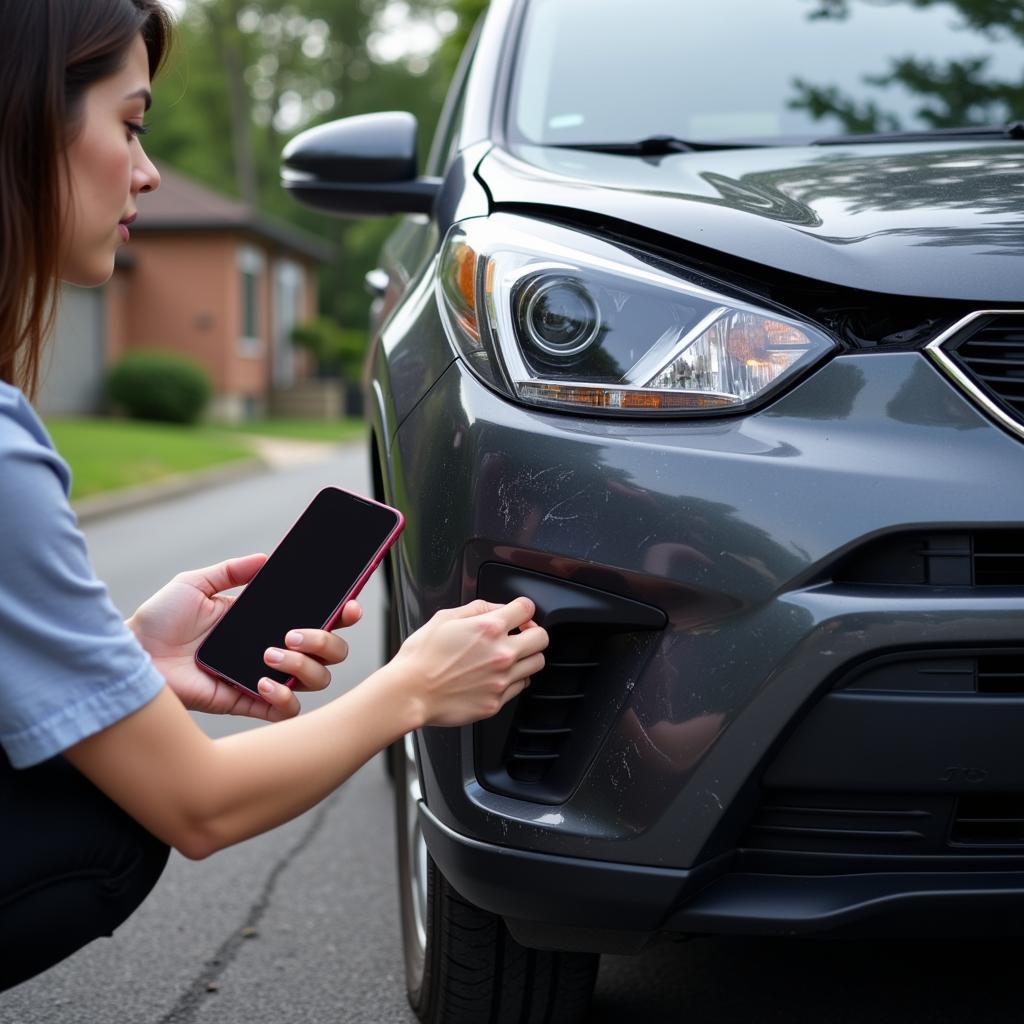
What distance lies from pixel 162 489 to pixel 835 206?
10910 mm

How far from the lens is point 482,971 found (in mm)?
2000

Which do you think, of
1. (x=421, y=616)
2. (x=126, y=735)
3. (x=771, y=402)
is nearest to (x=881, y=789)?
(x=771, y=402)

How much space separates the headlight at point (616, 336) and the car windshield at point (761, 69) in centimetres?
76

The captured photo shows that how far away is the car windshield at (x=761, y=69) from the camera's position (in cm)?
266

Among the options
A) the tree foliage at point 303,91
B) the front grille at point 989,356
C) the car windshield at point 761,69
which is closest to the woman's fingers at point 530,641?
the front grille at point 989,356

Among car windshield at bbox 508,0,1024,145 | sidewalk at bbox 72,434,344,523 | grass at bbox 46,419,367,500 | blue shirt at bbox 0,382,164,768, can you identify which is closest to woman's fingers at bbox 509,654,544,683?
blue shirt at bbox 0,382,164,768

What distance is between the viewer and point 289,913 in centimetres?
287

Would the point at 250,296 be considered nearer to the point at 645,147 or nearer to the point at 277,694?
the point at 645,147

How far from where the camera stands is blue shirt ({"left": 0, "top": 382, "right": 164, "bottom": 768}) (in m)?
1.29

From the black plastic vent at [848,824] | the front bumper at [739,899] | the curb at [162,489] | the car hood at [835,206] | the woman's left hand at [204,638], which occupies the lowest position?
the curb at [162,489]

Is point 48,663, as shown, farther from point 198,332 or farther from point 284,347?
point 284,347

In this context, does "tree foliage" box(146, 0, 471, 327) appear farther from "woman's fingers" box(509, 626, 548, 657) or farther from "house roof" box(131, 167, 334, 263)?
"woman's fingers" box(509, 626, 548, 657)

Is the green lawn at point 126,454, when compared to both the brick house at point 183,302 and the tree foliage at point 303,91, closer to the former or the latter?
the brick house at point 183,302

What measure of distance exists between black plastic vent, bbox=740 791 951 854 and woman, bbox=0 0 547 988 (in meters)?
0.35
